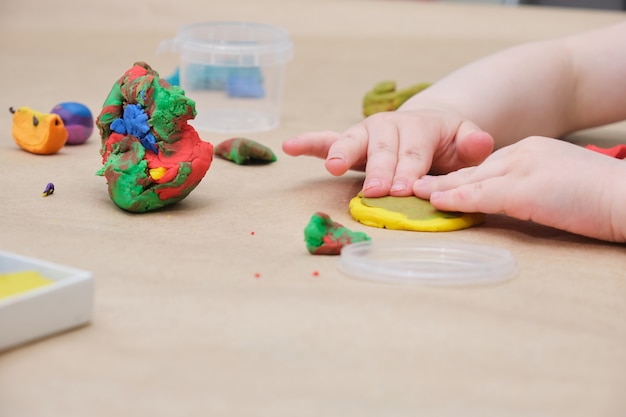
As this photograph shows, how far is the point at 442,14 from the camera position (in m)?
2.27

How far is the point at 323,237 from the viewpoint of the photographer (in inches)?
32.1

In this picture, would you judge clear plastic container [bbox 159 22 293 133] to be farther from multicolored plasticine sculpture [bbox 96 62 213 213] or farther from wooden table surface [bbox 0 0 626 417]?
multicolored plasticine sculpture [bbox 96 62 213 213]

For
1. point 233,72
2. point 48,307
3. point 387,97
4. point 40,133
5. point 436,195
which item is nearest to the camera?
point 48,307

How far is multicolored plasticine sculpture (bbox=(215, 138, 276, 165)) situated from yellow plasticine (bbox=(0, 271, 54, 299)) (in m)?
0.50

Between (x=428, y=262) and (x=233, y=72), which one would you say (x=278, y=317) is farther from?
(x=233, y=72)

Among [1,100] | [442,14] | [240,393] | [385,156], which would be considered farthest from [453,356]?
[442,14]

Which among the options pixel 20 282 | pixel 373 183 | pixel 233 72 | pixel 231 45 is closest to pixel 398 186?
pixel 373 183

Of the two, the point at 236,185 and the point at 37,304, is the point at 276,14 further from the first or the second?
the point at 37,304

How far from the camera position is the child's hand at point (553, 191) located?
2.81 ft

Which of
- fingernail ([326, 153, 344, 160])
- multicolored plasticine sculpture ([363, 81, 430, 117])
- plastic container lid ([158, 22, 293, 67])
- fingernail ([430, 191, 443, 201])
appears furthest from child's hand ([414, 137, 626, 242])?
plastic container lid ([158, 22, 293, 67])

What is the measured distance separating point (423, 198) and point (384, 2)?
153 centimetres

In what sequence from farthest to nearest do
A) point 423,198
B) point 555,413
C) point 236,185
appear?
point 236,185 < point 423,198 < point 555,413

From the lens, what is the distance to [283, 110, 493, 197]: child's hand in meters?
0.96

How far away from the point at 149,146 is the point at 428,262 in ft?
1.09
